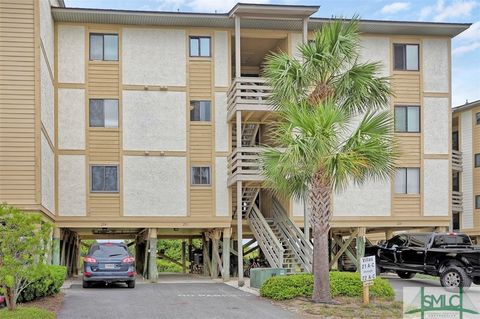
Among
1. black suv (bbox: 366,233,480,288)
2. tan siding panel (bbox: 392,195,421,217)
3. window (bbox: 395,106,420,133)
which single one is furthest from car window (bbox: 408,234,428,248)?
window (bbox: 395,106,420,133)

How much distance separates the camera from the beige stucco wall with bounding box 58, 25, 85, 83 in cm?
2433

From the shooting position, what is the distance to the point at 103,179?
80.2 feet

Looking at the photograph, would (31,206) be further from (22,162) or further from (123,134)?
(123,134)

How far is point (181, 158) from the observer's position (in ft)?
81.7

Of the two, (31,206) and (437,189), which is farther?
(437,189)

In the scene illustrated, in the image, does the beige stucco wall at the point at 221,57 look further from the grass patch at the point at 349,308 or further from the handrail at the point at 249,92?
the grass patch at the point at 349,308

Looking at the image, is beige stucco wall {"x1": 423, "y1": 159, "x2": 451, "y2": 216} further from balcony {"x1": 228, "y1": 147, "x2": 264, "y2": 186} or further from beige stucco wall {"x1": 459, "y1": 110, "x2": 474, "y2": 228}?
beige stucco wall {"x1": 459, "y1": 110, "x2": 474, "y2": 228}

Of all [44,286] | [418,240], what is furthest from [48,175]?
[418,240]

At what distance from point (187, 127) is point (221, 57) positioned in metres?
3.03

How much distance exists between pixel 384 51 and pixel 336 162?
12.5 m

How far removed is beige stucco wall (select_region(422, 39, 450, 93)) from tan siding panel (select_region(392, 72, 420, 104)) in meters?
0.39

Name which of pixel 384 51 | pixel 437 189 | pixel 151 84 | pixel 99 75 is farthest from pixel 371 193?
pixel 99 75

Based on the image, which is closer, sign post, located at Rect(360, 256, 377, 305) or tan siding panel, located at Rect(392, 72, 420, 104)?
sign post, located at Rect(360, 256, 377, 305)

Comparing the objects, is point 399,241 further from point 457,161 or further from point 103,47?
point 457,161
